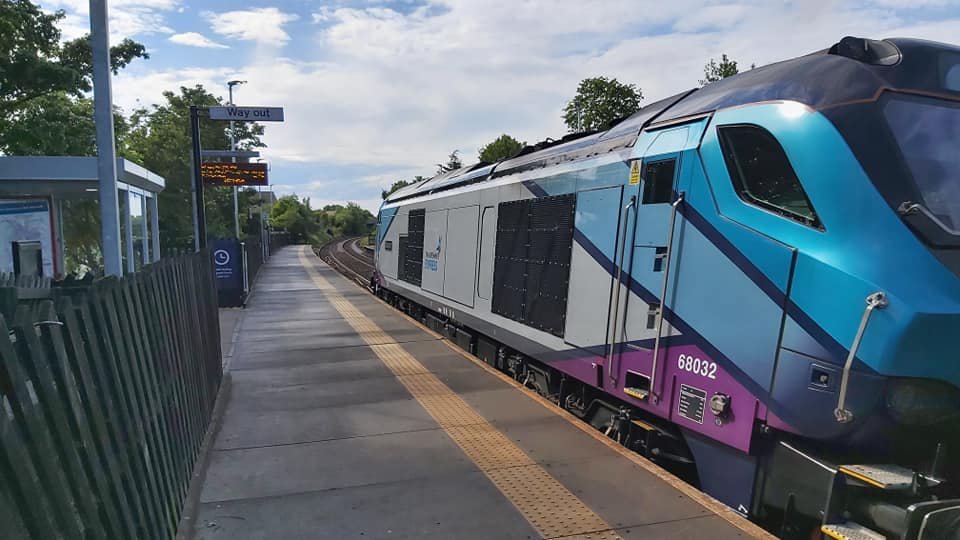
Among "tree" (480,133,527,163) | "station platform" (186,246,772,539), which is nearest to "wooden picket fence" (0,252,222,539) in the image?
"station platform" (186,246,772,539)

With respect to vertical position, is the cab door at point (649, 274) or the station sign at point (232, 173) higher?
the station sign at point (232, 173)

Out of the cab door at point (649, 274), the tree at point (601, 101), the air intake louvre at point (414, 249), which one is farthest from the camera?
the tree at point (601, 101)

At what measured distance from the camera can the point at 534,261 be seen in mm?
6145

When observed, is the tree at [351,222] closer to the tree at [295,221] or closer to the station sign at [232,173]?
the tree at [295,221]

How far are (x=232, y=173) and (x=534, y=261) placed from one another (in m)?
11.9

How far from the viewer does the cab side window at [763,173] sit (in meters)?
3.29

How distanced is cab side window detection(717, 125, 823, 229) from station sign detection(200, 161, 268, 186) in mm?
13696

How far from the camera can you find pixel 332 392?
21.9 ft

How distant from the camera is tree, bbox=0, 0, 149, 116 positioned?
1497 cm

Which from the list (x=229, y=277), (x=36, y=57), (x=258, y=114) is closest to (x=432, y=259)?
(x=258, y=114)

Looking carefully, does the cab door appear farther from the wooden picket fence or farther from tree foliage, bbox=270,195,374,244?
tree foliage, bbox=270,195,374,244

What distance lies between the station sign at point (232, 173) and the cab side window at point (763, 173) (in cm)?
1370

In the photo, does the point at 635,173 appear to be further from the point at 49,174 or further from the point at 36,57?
the point at 36,57

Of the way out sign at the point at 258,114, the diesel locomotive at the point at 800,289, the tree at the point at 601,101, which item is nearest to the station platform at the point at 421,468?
the diesel locomotive at the point at 800,289
